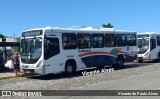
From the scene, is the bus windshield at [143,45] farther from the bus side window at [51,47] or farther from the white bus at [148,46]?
the bus side window at [51,47]

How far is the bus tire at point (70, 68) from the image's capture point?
19.8 m

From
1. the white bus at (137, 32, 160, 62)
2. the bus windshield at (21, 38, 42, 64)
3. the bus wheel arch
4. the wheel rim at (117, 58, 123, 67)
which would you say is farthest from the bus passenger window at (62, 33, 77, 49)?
the white bus at (137, 32, 160, 62)

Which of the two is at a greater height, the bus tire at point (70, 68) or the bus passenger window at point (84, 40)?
the bus passenger window at point (84, 40)

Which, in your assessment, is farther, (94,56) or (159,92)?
(94,56)

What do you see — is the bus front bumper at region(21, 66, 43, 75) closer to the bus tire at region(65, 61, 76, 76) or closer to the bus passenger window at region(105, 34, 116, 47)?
the bus tire at region(65, 61, 76, 76)

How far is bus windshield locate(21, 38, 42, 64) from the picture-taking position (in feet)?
59.9

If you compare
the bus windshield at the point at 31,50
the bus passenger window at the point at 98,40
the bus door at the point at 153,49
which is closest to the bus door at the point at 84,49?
the bus passenger window at the point at 98,40

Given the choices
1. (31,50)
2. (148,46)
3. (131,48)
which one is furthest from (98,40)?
(148,46)

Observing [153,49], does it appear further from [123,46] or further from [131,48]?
[123,46]

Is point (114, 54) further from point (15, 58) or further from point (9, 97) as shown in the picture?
point (9, 97)

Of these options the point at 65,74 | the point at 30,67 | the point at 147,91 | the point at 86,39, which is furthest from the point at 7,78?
the point at 147,91

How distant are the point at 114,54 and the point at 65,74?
5127 mm

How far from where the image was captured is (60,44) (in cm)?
1912

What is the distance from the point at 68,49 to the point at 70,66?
115 centimetres
